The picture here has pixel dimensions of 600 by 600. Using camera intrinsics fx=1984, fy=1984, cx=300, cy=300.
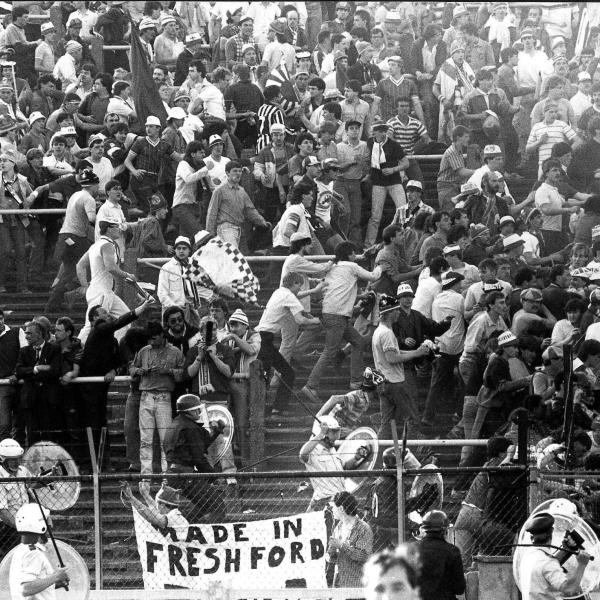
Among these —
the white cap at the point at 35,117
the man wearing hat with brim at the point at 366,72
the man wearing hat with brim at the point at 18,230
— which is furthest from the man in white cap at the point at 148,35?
the man wearing hat with brim at the point at 18,230

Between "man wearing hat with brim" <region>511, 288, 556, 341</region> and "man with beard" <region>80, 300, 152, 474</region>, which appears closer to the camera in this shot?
"man with beard" <region>80, 300, 152, 474</region>

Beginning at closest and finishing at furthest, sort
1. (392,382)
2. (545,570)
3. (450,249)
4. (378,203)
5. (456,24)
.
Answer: (545,570)
(392,382)
(450,249)
(378,203)
(456,24)

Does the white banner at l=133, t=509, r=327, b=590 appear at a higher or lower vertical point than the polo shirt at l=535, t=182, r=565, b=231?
lower

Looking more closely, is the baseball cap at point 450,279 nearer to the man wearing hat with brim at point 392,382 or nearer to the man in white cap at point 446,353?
the man in white cap at point 446,353

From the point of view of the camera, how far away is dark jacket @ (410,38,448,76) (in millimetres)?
27500

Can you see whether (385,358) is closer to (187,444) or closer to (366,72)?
(187,444)

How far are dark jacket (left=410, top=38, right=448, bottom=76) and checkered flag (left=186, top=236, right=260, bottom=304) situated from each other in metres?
6.80

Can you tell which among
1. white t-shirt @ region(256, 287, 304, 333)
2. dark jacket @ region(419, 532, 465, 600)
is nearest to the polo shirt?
white t-shirt @ region(256, 287, 304, 333)

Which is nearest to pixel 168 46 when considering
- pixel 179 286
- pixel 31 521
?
pixel 179 286

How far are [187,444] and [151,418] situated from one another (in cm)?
126

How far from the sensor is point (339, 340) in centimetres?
2088

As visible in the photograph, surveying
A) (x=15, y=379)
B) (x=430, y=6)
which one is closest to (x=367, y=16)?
(x=430, y=6)

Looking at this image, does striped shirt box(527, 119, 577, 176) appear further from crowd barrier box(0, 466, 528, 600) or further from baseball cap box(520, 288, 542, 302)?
crowd barrier box(0, 466, 528, 600)

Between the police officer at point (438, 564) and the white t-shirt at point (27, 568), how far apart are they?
292cm
